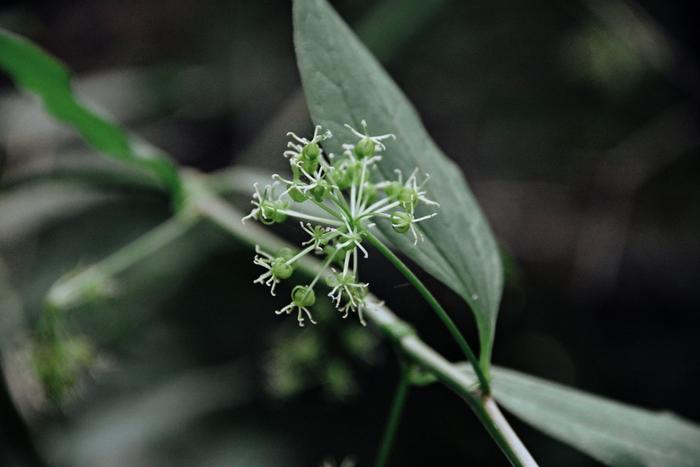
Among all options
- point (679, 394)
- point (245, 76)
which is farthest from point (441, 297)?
point (245, 76)

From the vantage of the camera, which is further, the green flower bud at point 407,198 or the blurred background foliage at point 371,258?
the blurred background foliage at point 371,258

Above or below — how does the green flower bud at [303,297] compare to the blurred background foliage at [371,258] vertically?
above

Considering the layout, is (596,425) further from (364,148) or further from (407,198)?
(364,148)

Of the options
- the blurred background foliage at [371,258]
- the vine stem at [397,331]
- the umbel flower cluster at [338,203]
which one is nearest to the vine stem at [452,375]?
the vine stem at [397,331]

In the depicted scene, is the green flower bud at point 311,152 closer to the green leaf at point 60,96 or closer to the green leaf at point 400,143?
the green leaf at point 400,143

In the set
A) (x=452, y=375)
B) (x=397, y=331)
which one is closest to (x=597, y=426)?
(x=452, y=375)

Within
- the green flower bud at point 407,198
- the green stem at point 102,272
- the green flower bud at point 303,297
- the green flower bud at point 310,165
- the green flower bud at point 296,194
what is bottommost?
the green stem at point 102,272

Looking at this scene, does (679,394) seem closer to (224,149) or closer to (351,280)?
(224,149)

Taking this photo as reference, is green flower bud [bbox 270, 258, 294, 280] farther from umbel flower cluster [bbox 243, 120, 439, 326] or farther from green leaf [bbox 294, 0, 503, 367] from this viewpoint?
green leaf [bbox 294, 0, 503, 367]
